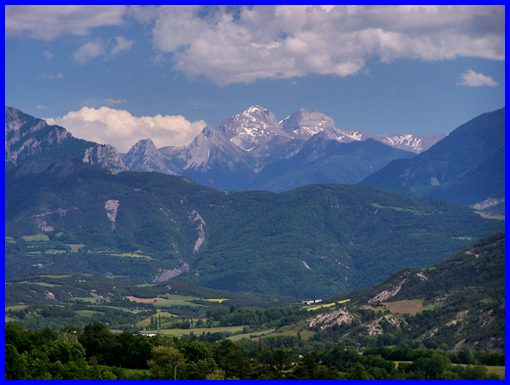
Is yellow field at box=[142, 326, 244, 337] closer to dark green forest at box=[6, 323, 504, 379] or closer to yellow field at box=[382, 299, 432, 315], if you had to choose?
yellow field at box=[382, 299, 432, 315]

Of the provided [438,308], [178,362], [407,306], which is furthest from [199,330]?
[178,362]

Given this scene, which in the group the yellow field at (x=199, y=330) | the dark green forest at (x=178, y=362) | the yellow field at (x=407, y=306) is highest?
the yellow field at (x=407, y=306)

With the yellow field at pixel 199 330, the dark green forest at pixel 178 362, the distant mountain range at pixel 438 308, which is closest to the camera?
the dark green forest at pixel 178 362

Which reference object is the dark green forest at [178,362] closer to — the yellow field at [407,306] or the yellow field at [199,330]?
the yellow field at [407,306]

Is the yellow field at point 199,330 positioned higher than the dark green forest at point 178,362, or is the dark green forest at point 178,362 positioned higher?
the yellow field at point 199,330

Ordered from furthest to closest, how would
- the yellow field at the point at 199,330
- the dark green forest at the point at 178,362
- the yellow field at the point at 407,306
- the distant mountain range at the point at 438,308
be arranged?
the yellow field at the point at 199,330
the yellow field at the point at 407,306
the distant mountain range at the point at 438,308
the dark green forest at the point at 178,362

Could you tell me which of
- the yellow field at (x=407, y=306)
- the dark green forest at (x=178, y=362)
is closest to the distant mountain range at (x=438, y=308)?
the yellow field at (x=407, y=306)

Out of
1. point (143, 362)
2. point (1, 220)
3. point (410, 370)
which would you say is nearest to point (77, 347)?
point (143, 362)

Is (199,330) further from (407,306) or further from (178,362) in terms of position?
(178,362)

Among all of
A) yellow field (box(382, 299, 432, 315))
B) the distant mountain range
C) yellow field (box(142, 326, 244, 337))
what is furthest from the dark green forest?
yellow field (box(142, 326, 244, 337))

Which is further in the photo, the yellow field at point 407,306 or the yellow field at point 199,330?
the yellow field at point 199,330

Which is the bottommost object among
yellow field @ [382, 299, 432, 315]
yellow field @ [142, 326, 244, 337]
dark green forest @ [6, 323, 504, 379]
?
dark green forest @ [6, 323, 504, 379]

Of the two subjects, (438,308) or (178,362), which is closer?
(178,362)
